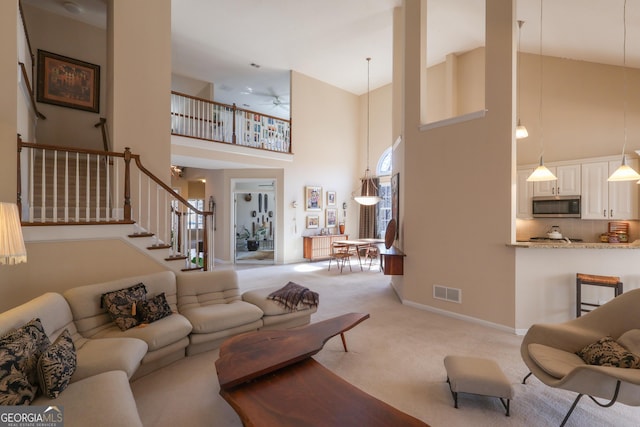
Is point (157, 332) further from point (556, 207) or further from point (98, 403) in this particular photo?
point (556, 207)

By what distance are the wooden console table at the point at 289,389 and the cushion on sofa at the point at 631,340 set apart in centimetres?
190

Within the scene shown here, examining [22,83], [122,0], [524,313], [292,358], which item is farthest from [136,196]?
[524,313]

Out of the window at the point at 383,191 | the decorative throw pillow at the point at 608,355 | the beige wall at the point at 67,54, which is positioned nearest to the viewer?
the decorative throw pillow at the point at 608,355

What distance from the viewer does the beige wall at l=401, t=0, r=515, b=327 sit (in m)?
3.99

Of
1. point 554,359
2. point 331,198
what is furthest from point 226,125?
point 554,359

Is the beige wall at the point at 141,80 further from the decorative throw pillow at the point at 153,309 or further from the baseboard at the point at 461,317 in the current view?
the baseboard at the point at 461,317

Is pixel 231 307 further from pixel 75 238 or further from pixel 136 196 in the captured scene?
pixel 136 196

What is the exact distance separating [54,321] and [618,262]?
20.2ft

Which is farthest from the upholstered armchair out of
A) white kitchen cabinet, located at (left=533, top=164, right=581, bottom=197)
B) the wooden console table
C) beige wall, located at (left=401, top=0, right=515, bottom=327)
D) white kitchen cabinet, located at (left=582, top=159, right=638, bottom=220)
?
white kitchen cabinet, located at (left=533, top=164, right=581, bottom=197)

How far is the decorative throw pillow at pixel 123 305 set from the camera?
2.92 meters

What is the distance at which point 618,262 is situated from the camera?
3857mm

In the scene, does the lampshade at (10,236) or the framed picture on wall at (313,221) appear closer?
the lampshade at (10,236)

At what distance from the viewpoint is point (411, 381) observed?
273 cm

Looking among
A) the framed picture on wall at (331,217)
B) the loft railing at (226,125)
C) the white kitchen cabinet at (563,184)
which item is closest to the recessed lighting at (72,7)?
the loft railing at (226,125)
